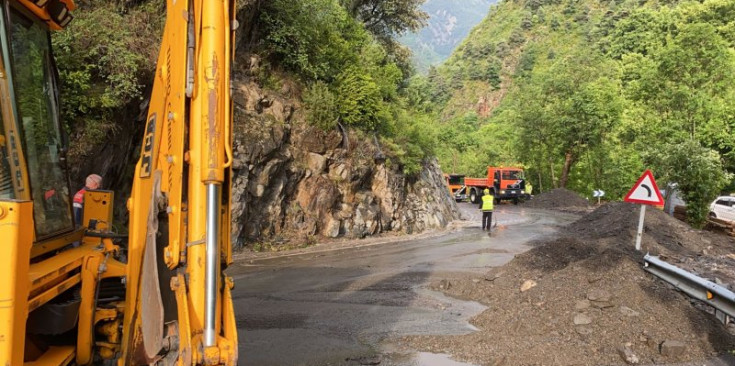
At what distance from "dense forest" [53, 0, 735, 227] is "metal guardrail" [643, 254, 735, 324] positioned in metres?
11.5

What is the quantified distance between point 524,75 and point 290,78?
82.5 m

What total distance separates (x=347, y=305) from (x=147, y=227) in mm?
5516

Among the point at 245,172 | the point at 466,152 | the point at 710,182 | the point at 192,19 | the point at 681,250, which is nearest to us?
the point at 192,19

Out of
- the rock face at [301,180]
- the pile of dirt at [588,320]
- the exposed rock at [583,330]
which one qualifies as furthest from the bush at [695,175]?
the exposed rock at [583,330]

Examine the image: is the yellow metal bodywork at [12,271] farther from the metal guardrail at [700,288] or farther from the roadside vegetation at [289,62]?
the roadside vegetation at [289,62]

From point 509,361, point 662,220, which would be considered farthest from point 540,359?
point 662,220

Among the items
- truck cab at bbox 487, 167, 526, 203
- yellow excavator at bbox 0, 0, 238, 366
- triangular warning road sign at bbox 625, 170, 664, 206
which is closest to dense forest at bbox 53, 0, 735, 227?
truck cab at bbox 487, 167, 526, 203

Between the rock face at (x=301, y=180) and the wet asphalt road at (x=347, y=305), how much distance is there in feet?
7.49

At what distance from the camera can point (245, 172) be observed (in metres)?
14.3

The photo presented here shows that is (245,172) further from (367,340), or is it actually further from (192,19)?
(192,19)

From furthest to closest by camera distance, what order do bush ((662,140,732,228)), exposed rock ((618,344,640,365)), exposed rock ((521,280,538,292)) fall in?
bush ((662,140,732,228))
exposed rock ((521,280,538,292))
exposed rock ((618,344,640,365))

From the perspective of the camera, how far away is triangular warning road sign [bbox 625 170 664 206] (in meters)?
10.1

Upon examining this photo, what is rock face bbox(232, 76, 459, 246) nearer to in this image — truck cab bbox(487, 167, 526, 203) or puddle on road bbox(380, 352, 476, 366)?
puddle on road bbox(380, 352, 476, 366)

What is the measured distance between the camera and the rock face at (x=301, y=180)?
14633 millimetres
